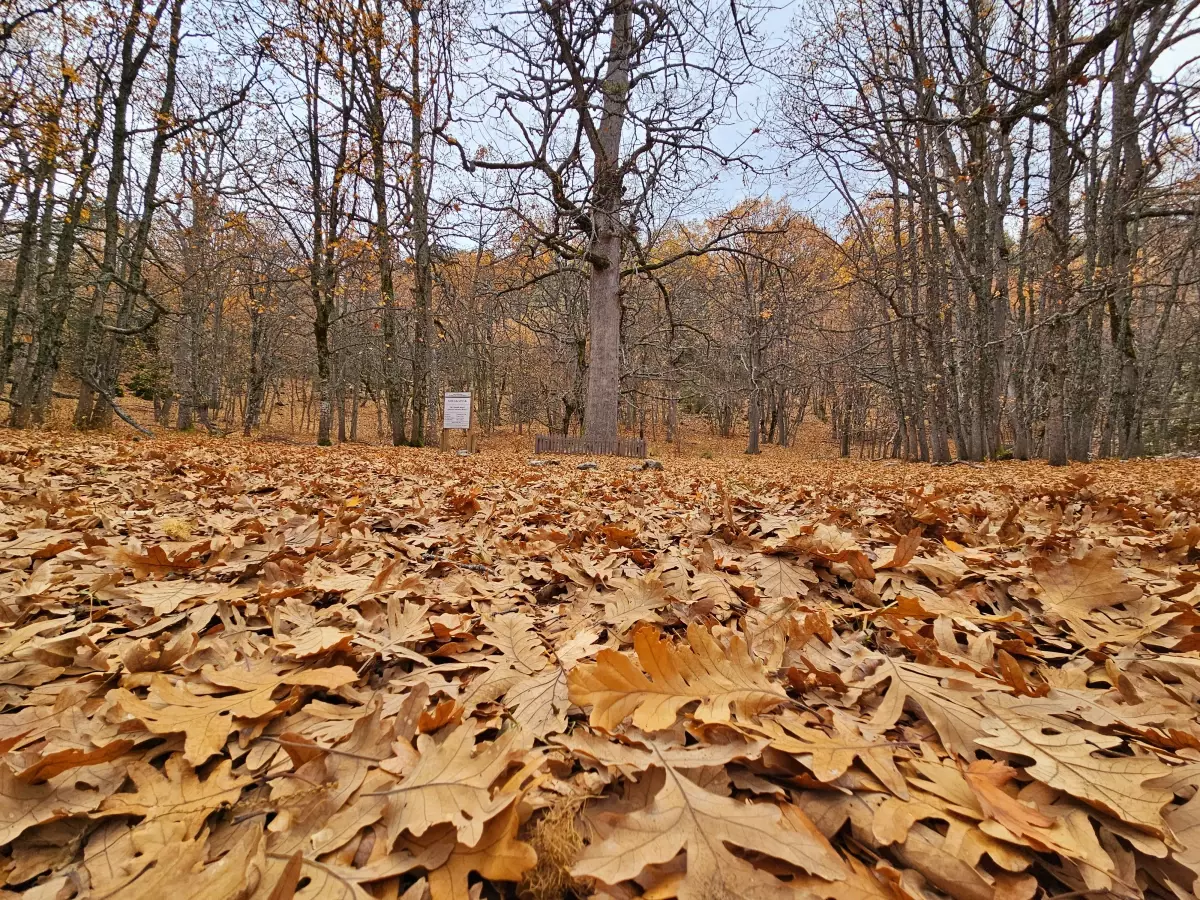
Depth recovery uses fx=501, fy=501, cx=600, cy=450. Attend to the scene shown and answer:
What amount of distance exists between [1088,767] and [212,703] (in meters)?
1.46

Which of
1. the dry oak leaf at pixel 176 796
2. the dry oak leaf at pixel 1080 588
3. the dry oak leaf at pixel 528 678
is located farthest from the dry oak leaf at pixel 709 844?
the dry oak leaf at pixel 1080 588

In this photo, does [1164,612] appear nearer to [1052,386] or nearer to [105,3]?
[1052,386]

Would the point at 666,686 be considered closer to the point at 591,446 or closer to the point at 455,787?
the point at 455,787

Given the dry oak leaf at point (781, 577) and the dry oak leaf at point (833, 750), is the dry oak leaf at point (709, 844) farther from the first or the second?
the dry oak leaf at point (781, 577)

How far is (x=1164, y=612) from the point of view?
1.30m

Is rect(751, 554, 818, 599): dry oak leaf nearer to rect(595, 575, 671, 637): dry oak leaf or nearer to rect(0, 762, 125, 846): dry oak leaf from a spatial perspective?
rect(595, 575, 671, 637): dry oak leaf

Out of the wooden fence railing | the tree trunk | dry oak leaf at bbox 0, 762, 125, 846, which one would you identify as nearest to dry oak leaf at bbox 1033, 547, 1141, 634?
dry oak leaf at bbox 0, 762, 125, 846

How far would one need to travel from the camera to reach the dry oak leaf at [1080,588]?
1311mm

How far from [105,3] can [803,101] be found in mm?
13132

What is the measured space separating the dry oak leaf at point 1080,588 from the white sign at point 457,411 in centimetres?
1303

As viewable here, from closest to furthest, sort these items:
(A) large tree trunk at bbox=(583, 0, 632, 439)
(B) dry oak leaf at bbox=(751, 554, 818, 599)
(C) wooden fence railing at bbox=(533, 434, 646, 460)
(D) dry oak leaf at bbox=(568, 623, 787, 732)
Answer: (D) dry oak leaf at bbox=(568, 623, 787, 732) → (B) dry oak leaf at bbox=(751, 554, 818, 599) → (A) large tree trunk at bbox=(583, 0, 632, 439) → (C) wooden fence railing at bbox=(533, 434, 646, 460)

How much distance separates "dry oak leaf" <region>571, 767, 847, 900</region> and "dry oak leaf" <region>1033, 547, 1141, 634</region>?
3.82ft

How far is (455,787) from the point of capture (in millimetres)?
714

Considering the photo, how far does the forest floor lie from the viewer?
61 cm
